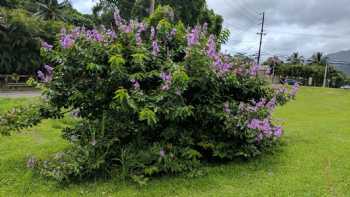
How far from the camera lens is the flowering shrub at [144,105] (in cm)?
398

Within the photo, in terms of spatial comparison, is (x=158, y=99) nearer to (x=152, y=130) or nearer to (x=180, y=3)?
(x=152, y=130)

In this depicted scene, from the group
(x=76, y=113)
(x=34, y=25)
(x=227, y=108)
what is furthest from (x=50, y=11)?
(x=227, y=108)

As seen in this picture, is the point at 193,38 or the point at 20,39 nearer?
the point at 193,38

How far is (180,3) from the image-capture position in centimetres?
2766

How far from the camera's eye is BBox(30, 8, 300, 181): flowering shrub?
3.98 metres

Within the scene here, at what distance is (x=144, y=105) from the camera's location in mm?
3873

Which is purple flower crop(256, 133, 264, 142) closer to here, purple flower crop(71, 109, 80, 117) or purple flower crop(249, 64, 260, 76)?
purple flower crop(249, 64, 260, 76)

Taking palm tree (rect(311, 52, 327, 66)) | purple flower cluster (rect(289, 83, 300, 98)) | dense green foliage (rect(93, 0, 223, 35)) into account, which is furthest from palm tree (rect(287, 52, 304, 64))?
purple flower cluster (rect(289, 83, 300, 98))

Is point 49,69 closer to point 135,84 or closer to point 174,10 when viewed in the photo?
point 135,84

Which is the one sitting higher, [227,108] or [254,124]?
[227,108]

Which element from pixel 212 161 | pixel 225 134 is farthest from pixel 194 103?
pixel 212 161

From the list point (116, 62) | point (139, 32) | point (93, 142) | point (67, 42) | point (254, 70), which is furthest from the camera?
point (254, 70)

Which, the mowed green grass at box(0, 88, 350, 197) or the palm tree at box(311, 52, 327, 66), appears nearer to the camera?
the mowed green grass at box(0, 88, 350, 197)

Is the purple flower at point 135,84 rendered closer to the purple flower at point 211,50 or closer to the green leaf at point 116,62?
the green leaf at point 116,62
